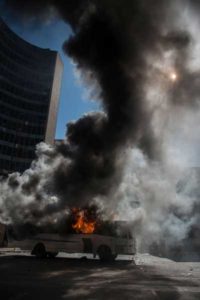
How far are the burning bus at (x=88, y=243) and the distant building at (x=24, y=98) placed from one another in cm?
4865

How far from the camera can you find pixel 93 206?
23609 millimetres

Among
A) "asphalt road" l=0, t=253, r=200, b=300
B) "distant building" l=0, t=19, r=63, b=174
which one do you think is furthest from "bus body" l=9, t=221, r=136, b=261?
"distant building" l=0, t=19, r=63, b=174

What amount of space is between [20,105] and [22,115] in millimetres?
2787

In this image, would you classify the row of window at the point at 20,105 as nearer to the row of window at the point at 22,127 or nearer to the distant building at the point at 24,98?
the distant building at the point at 24,98

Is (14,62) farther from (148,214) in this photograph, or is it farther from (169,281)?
(169,281)

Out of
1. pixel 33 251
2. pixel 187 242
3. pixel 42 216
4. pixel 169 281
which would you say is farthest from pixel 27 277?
pixel 187 242

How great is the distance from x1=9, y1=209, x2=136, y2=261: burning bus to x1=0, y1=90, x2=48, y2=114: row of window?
58.3m

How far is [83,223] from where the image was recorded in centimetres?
2172

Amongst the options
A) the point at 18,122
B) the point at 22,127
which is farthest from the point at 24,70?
the point at 22,127

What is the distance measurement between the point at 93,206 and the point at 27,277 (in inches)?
482

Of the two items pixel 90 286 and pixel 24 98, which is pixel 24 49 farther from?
pixel 90 286

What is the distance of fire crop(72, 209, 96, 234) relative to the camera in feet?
69.9

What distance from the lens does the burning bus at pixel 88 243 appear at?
61.2 feet

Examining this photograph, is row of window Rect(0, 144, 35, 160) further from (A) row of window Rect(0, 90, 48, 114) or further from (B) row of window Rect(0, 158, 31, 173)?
(A) row of window Rect(0, 90, 48, 114)
